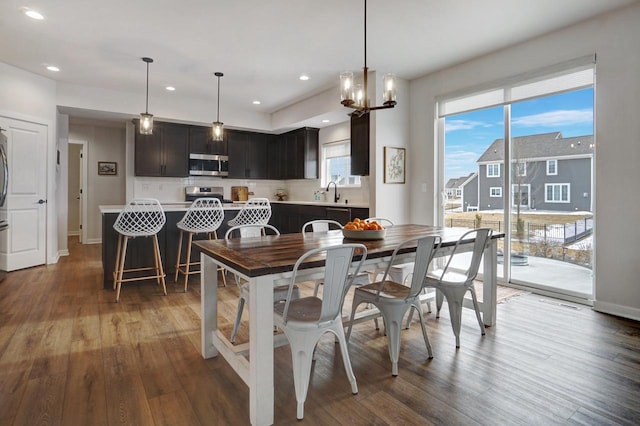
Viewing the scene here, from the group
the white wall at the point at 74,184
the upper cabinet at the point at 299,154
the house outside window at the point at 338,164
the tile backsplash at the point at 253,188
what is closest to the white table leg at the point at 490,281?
the tile backsplash at the point at 253,188

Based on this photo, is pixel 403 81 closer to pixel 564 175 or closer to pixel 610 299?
pixel 564 175

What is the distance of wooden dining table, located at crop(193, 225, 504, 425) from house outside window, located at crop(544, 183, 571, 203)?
1397 mm

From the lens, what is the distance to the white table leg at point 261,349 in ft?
5.24

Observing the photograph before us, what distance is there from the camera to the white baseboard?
303cm

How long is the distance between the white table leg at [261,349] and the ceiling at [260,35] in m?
2.54

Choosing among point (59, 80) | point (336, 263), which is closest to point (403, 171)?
point (336, 263)

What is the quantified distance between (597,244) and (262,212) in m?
3.58

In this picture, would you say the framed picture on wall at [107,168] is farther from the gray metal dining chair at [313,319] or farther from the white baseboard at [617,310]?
the white baseboard at [617,310]

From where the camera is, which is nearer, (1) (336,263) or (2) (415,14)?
(1) (336,263)

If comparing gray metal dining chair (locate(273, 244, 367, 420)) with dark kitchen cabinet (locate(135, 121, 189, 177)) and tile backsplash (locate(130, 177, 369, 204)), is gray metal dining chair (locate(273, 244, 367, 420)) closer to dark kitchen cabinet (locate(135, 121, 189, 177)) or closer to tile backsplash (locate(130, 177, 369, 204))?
tile backsplash (locate(130, 177, 369, 204))

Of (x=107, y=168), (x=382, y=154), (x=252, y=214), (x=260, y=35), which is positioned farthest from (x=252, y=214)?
(x=107, y=168)

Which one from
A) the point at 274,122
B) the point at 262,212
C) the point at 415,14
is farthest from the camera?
the point at 274,122

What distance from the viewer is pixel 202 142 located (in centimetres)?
651

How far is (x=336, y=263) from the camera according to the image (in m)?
1.70
